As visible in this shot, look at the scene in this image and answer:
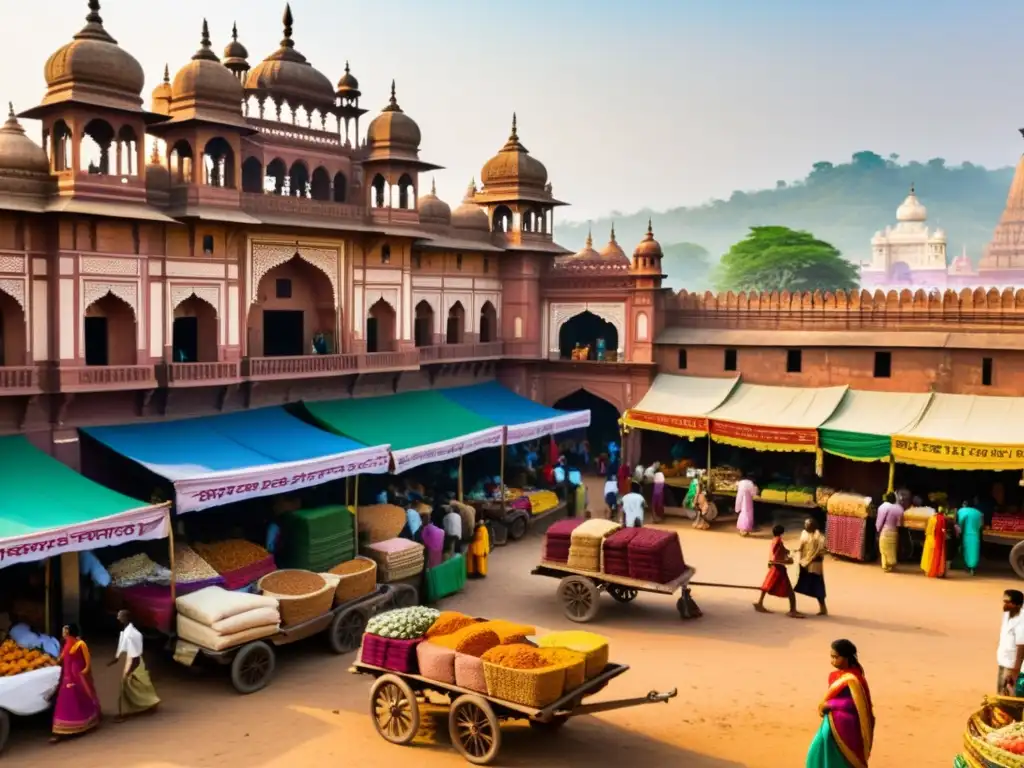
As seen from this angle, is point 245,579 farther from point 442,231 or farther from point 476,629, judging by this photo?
point 442,231

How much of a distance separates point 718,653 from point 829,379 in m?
10.9

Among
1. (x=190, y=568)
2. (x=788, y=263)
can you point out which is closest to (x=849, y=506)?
(x=190, y=568)

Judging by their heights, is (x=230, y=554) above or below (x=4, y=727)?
above

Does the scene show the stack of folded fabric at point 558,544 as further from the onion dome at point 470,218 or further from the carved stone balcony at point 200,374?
the onion dome at point 470,218

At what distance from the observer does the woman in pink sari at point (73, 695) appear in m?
10.6

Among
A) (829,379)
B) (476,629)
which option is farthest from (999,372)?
(476,629)

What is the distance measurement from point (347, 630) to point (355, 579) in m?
0.69

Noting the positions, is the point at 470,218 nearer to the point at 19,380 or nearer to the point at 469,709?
the point at 19,380

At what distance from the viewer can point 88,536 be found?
12.2 meters

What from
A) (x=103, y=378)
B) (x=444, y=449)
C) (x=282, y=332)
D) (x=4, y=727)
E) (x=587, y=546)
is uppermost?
(x=282, y=332)

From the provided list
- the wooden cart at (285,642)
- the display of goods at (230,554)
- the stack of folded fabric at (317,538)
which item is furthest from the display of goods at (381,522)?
the display of goods at (230,554)

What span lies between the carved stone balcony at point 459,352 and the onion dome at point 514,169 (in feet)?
14.5

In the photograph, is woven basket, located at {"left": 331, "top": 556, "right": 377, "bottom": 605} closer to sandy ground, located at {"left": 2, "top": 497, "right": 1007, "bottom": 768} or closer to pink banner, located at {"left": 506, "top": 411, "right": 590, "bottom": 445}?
sandy ground, located at {"left": 2, "top": 497, "right": 1007, "bottom": 768}

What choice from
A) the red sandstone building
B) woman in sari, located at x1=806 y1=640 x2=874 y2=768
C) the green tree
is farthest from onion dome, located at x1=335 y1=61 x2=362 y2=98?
the green tree
